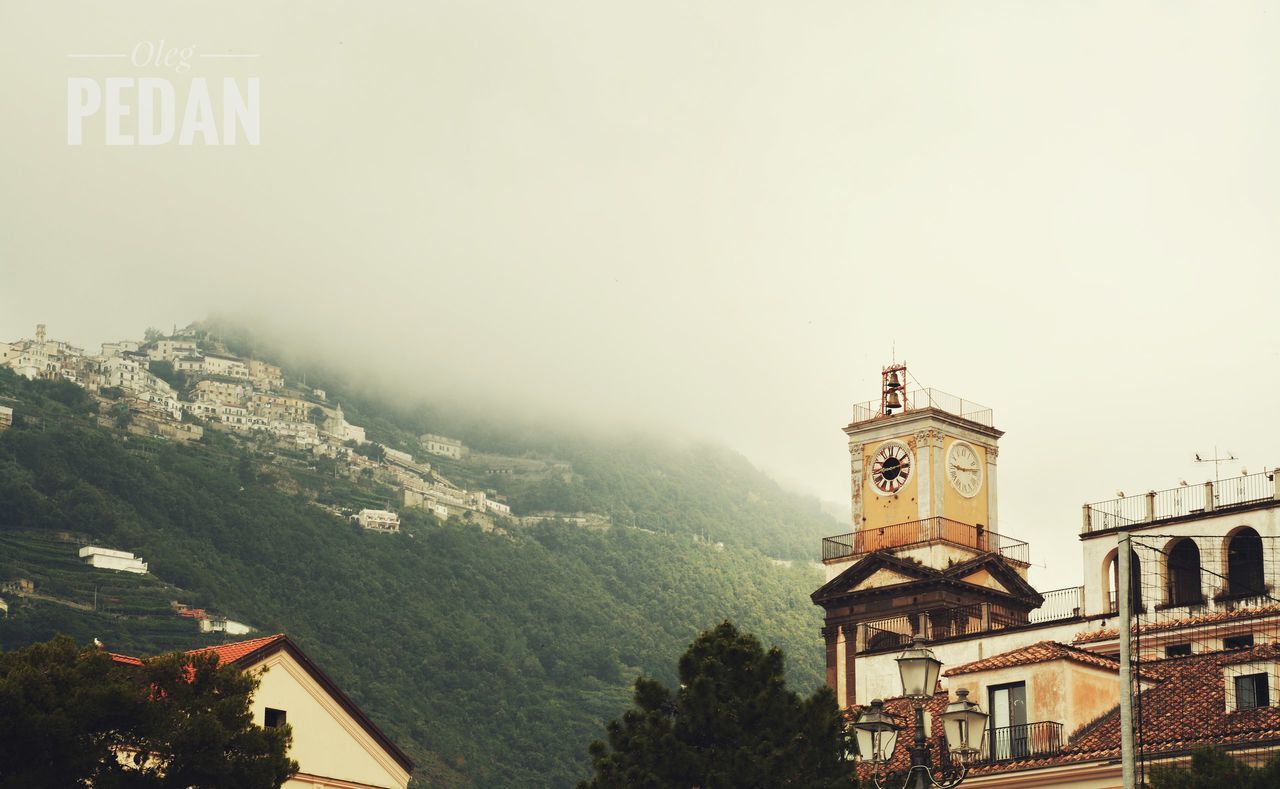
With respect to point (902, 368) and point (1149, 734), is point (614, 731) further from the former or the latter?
point (902, 368)

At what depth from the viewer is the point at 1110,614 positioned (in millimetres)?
61406

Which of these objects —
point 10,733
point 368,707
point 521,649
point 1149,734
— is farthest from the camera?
point 521,649

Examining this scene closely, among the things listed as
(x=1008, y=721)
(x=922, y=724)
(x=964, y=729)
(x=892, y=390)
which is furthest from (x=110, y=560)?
(x=964, y=729)

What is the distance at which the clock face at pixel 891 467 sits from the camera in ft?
264

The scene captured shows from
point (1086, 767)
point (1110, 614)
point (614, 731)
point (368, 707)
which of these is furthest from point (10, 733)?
point (368, 707)

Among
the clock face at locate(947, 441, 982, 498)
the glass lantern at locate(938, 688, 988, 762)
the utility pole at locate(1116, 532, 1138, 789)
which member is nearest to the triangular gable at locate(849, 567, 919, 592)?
the clock face at locate(947, 441, 982, 498)

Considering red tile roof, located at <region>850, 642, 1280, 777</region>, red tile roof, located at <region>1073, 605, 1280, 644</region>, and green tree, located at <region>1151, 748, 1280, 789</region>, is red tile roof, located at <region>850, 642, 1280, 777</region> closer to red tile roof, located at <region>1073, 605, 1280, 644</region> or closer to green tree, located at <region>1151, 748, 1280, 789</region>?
green tree, located at <region>1151, 748, 1280, 789</region>

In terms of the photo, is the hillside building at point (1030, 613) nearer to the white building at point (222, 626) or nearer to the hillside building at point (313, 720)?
the hillside building at point (313, 720)

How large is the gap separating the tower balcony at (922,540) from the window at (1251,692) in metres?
35.6

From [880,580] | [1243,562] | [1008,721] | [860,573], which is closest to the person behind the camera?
[1008,721]

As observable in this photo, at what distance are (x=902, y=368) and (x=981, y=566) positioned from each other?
11187 mm

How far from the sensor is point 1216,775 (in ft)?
111

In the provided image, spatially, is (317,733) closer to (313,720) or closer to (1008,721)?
(313,720)

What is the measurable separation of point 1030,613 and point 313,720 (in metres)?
36.8
